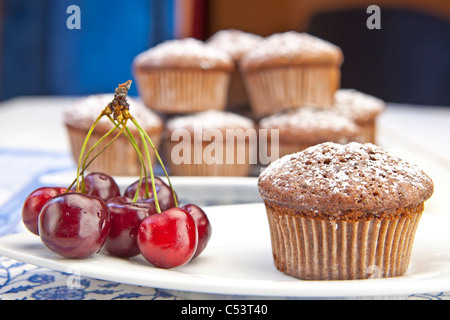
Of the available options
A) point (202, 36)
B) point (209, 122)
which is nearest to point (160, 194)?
point (209, 122)

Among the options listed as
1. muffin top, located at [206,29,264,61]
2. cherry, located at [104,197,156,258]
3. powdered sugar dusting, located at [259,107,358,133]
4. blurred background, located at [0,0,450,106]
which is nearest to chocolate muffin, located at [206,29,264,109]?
muffin top, located at [206,29,264,61]

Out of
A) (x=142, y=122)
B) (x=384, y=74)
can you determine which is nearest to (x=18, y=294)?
(x=142, y=122)

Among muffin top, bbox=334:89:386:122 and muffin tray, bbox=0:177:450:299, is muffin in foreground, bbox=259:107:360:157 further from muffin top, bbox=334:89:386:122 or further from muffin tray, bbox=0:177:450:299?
muffin tray, bbox=0:177:450:299

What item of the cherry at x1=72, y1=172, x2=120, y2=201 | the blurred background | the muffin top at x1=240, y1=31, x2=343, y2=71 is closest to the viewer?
the cherry at x1=72, y1=172, x2=120, y2=201

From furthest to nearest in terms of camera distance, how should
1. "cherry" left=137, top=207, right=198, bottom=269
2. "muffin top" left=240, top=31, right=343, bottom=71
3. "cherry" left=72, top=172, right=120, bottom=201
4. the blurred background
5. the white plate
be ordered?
the blurred background < "muffin top" left=240, top=31, right=343, bottom=71 < "cherry" left=72, top=172, right=120, bottom=201 < "cherry" left=137, top=207, right=198, bottom=269 < the white plate

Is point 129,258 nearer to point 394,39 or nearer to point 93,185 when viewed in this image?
point 93,185

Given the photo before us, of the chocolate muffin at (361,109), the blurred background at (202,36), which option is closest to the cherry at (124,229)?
the chocolate muffin at (361,109)
